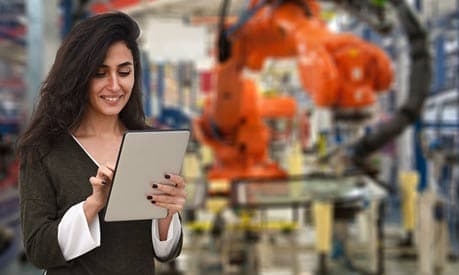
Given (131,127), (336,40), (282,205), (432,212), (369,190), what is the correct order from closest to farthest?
(131,127), (336,40), (282,205), (369,190), (432,212)

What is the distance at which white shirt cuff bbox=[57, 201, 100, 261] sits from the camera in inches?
48.8

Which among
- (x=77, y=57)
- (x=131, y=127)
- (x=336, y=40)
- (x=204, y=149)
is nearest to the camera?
(x=77, y=57)

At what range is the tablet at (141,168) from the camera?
1.20 m

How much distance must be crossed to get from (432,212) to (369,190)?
3.79 ft

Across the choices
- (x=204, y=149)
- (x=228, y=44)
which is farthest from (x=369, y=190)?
(x=204, y=149)

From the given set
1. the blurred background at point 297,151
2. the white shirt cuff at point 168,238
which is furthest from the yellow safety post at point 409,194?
the white shirt cuff at point 168,238

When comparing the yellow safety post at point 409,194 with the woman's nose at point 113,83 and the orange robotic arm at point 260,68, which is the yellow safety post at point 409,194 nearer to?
the orange robotic arm at point 260,68

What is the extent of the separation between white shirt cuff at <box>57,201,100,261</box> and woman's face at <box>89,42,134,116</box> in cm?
24

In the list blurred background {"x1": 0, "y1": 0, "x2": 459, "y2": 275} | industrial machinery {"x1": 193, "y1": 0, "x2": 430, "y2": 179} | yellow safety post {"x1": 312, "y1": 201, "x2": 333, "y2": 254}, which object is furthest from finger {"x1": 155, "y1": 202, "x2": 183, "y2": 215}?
yellow safety post {"x1": 312, "y1": 201, "x2": 333, "y2": 254}

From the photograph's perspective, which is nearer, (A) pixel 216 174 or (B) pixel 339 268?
(A) pixel 216 174

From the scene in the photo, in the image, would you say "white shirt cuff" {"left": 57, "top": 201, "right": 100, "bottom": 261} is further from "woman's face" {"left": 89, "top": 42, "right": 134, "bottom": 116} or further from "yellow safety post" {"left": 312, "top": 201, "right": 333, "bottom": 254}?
"yellow safety post" {"left": 312, "top": 201, "right": 333, "bottom": 254}

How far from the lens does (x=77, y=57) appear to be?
131 cm

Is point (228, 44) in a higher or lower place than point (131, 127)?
higher

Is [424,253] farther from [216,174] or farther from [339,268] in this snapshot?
[216,174]
